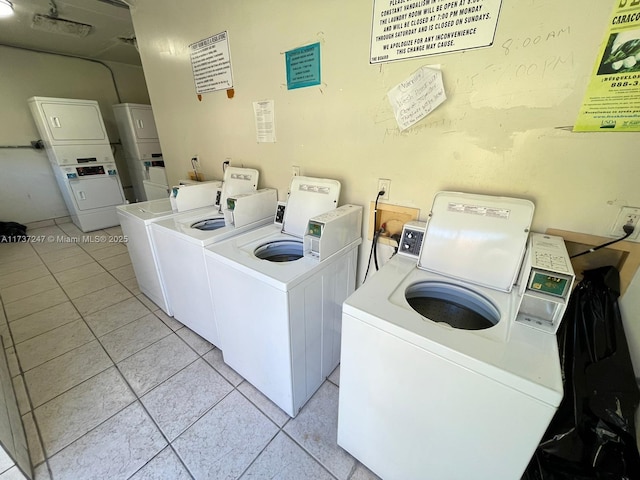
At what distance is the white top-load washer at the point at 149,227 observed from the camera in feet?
6.44

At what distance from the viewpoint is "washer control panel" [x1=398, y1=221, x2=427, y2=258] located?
1.27 m

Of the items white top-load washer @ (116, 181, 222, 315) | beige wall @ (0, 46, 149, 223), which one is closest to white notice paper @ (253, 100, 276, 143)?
white top-load washer @ (116, 181, 222, 315)

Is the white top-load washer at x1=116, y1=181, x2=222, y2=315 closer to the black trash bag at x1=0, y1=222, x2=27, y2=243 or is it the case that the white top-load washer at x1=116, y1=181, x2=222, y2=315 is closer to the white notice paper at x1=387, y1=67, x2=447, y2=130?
the white notice paper at x1=387, y1=67, x2=447, y2=130

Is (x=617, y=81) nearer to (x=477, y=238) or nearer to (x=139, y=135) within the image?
(x=477, y=238)

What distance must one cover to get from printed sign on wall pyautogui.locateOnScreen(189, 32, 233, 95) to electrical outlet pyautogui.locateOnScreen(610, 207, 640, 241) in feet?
7.74

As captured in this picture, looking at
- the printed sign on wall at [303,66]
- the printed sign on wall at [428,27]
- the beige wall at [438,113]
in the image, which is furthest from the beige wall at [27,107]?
the printed sign on wall at [428,27]

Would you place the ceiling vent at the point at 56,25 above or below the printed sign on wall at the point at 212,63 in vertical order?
above

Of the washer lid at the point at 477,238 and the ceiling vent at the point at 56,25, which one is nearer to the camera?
the washer lid at the point at 477,238

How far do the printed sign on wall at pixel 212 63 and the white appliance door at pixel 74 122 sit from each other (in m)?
2.84

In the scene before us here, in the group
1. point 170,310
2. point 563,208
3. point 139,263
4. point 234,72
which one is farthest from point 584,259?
point 139,263

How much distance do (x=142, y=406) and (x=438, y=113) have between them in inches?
87.7

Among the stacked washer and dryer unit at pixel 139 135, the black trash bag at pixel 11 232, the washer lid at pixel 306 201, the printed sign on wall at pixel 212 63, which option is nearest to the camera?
the washer lid at pixel 306 201

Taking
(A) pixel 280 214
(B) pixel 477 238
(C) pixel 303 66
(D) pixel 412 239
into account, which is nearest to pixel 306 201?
(A) pixel 280 214

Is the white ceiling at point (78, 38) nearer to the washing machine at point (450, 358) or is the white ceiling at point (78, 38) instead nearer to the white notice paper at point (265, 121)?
the white notice paper at point (265, 121)
